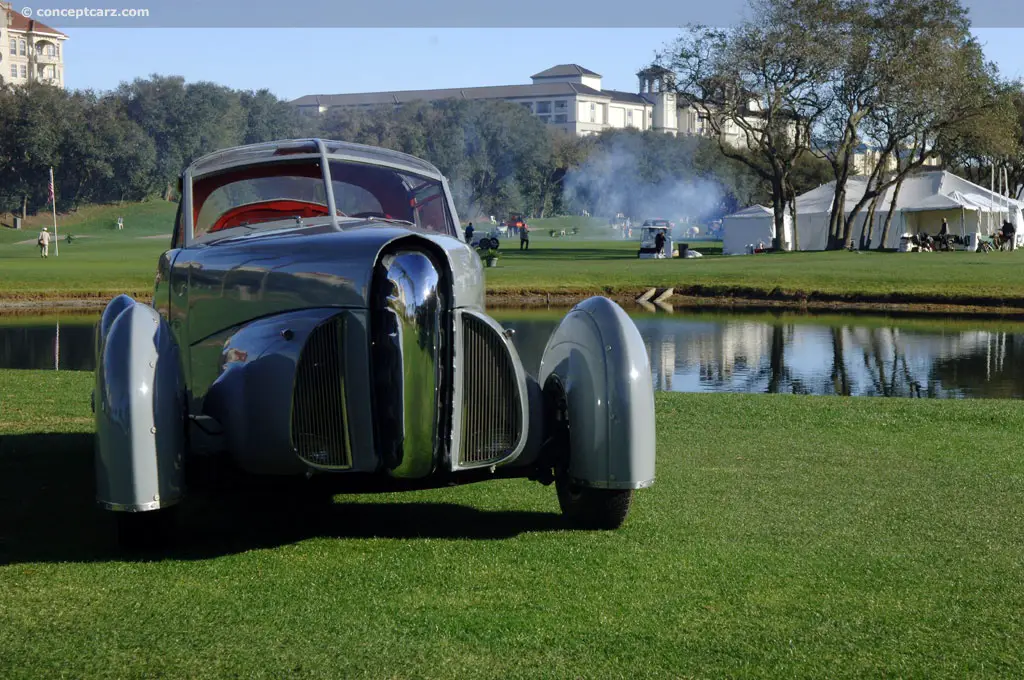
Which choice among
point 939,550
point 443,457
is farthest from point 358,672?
point 939,550

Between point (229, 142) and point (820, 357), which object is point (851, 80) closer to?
point (820, 357)

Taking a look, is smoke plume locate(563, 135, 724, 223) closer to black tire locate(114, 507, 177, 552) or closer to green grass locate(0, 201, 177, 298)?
green grass locate(0, 201, 177, 298)

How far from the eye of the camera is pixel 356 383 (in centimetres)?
555

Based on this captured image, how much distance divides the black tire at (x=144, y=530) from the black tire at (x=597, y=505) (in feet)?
6.91

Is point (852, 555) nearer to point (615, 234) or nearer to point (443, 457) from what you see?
point (443, 457)

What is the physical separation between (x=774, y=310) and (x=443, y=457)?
27.6m

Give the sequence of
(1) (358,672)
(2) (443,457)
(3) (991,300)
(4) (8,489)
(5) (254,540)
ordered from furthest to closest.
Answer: (3) (991,300) → (4) (8,489) → (5) (254,540) → (2) (443,457) → (1) (358,672)

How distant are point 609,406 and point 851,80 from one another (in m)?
56.2

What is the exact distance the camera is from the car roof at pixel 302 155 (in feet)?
23.9

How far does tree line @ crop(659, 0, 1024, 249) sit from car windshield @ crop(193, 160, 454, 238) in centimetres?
5270

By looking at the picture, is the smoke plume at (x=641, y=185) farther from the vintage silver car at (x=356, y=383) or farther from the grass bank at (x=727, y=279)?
the vintage silver car at (x=356, y=383)

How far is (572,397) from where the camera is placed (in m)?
6.32

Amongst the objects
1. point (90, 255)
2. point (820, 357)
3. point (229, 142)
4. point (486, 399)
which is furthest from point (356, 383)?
point (229, 142)

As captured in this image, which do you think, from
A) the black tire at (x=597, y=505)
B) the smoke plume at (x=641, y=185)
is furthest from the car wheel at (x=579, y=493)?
the smoke plume at (x=641, y=185)
